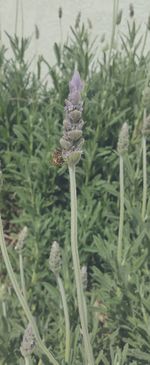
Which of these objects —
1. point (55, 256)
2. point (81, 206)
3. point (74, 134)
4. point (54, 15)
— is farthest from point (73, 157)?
point (54, 15)

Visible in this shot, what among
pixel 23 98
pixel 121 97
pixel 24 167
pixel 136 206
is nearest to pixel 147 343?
pixel 136 206

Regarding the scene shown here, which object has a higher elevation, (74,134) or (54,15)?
(54,15)

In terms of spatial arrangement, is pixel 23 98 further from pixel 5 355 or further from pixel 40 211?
pixel 5 355

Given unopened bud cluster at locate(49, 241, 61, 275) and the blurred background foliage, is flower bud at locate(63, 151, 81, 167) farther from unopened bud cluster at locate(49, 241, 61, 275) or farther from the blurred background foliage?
the blurred background foliage

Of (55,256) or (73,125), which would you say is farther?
(55,256)

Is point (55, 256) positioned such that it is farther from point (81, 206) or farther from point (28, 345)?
point (81, 206)

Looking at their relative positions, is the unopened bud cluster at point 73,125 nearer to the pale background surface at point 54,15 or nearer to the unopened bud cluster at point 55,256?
the unopened bud cluster at point 55,256
